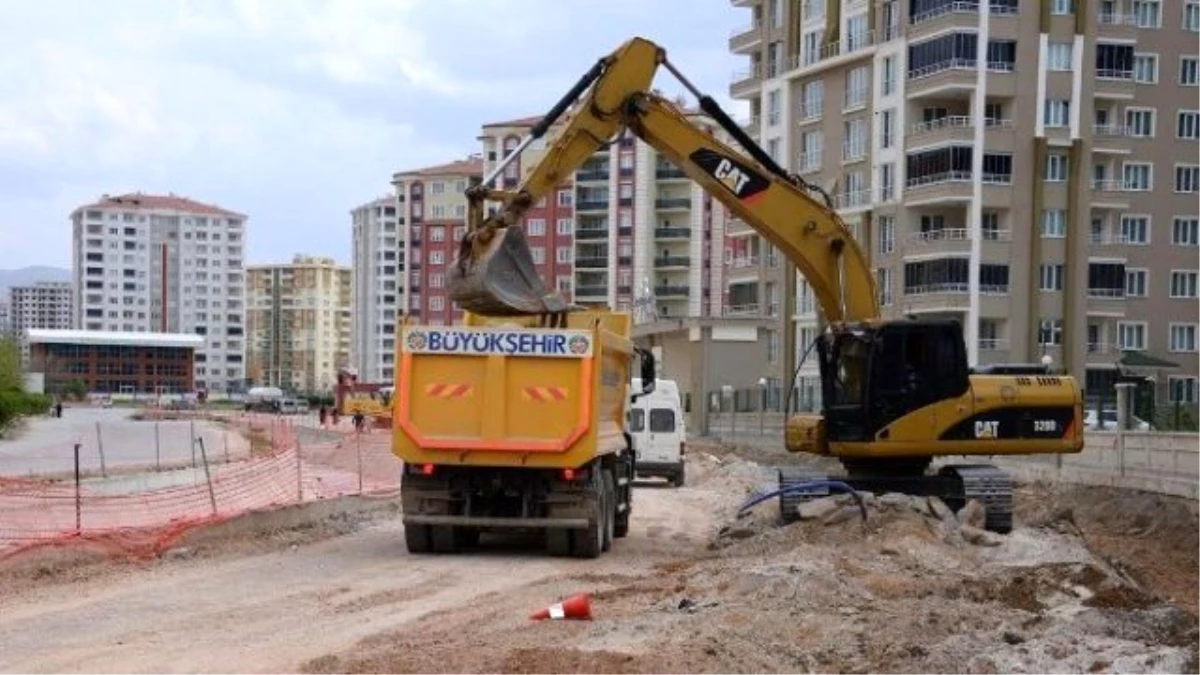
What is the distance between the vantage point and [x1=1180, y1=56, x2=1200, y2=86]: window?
72.6 m

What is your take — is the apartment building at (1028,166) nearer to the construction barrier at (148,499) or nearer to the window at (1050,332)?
the window at (1050,332)

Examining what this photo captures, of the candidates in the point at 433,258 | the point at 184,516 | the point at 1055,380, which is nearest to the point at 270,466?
the point at 184,516

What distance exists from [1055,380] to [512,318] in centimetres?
747

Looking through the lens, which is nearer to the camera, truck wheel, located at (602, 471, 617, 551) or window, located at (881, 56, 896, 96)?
truck wheel, located at (602, 471, 617, 551)

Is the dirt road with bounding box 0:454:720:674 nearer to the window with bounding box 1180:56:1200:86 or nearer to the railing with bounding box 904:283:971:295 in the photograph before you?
the railing with bounding box 904:283:971:295

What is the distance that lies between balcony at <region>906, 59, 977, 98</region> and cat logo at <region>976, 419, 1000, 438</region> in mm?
48750

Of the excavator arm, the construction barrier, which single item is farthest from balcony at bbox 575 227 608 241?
the excavator arm

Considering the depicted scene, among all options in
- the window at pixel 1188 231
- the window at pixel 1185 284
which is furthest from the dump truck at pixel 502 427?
the window at pixel 1188 231

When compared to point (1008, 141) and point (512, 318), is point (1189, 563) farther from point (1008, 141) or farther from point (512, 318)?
point (1008, 141)

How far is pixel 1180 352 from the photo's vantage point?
72688 mm

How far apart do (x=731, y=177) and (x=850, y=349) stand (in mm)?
2804

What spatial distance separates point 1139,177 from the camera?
7238 centimetres

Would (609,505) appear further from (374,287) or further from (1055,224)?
(374,287)

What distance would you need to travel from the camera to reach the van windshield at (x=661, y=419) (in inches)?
1253
